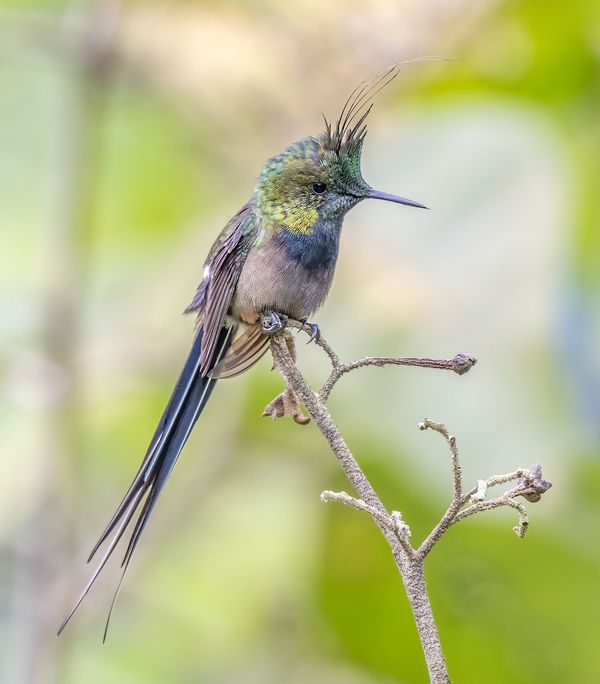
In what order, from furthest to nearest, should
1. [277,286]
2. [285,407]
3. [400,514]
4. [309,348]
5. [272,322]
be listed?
[309,348], [277,286], [272,322], [285,407], [400,514]

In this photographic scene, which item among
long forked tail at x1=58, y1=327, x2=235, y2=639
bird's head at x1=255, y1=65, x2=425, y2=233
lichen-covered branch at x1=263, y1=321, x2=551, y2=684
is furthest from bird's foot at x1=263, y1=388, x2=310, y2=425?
bird's head at x1=255, y1=65, x2=425, y2=233

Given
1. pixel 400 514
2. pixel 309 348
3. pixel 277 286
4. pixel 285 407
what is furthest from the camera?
pixel 309 348

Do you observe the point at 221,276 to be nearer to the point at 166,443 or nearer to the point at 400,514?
the point at 166,443

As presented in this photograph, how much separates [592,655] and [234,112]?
6.70 feet

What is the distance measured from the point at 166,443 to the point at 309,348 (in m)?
1.17

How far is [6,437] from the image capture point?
3.32 meters

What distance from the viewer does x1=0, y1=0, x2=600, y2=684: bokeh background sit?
2504 millimetres

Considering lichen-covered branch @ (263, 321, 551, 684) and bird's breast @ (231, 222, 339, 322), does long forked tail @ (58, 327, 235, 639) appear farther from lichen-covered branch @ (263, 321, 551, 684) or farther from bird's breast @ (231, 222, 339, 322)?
lichen-covered branch @ (263, 321, 551, 684)

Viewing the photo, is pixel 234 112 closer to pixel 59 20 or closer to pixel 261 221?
pixel 59 20

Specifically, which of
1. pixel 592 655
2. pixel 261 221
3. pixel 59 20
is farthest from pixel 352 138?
pixel 59 20

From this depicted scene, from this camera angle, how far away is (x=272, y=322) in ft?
4.91

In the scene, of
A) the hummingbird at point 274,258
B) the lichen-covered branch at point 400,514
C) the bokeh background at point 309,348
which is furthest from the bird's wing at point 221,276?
the bokeh background at point 309,348

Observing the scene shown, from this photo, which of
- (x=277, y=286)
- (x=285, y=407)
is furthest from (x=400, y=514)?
(x=277, y=286)

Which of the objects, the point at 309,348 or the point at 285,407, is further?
the point at 309,348
